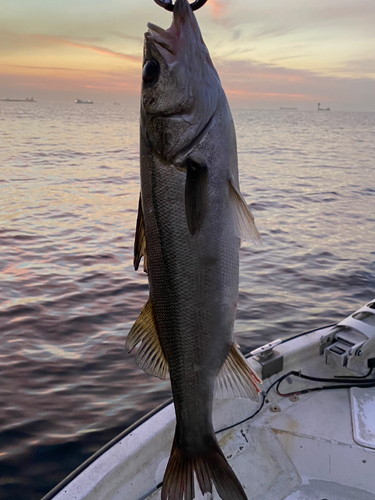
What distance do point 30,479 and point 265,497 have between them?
3.24 meters

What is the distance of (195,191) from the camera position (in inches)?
89.4

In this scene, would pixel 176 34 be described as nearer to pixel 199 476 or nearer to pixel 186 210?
pixel 186 210

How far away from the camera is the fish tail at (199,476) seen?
8.84 feet

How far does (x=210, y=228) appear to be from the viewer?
2.36m

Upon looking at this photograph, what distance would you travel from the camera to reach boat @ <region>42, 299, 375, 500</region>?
388 centimetres

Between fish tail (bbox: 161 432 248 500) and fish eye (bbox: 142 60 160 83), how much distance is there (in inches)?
81.3

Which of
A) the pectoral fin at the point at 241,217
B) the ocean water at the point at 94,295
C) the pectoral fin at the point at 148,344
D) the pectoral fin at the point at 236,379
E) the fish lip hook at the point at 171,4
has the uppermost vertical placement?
the fish lip hook at the point at 171,4

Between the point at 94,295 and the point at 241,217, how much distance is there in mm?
8995

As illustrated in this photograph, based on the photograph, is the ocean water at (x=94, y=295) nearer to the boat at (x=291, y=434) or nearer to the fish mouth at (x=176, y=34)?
the boat at (x=291, y=434)

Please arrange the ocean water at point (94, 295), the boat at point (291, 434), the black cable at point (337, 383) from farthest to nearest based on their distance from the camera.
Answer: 1. the ocean water at point (94, 295)
2. the black cable at point (337, 383)
3. the boat at point (291, 434)

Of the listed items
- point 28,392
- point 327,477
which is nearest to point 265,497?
point 327,477

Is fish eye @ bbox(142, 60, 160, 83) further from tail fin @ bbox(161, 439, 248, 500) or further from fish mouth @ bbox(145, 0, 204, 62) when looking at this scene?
tail fin @ bbox(161, 439, 248, 500)

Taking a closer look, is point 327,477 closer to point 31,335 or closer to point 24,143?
point 31,335

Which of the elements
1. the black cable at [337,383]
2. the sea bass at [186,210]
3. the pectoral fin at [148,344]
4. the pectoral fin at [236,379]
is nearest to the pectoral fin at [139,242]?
the sea bass at [186,210]
